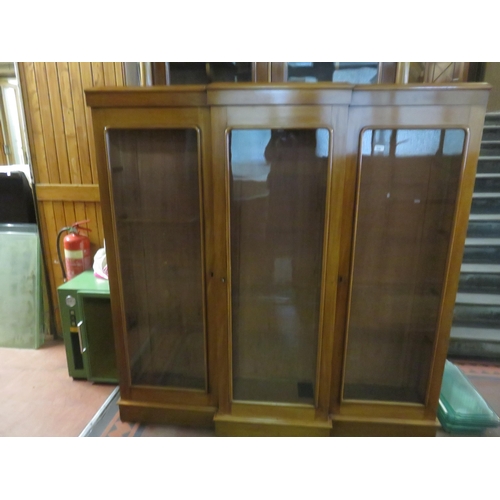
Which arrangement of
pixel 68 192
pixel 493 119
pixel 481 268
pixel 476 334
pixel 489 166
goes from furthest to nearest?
pixel 493 119 → pixel 489 166 → pixel 481 268 → pixel 476 334 → pixel 68 192

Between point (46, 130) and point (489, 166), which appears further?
point (489, 166)

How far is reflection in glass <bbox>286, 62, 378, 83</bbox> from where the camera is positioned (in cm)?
166

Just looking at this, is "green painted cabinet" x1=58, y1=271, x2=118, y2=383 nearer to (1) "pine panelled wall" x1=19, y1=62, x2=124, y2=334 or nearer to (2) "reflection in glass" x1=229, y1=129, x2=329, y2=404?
(1) "pine panelled wall" x1=19, y1=62, x2=124, y2=334

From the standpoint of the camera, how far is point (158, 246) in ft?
5.36

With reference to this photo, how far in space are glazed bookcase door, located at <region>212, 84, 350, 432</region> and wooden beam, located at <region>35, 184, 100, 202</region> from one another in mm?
1229

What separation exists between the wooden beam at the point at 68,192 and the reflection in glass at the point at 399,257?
1.70 metres

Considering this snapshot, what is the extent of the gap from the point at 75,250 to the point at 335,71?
1.87 meters

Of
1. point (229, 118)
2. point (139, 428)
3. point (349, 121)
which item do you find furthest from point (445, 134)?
point (139, 428)

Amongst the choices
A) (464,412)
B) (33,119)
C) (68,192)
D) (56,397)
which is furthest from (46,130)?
(464,412)

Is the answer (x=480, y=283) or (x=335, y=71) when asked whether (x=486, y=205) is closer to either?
(x=480, y=283)

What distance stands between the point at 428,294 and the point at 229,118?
1.17 metres

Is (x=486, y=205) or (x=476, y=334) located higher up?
(x=486, y=205)

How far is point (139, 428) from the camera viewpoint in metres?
1.75

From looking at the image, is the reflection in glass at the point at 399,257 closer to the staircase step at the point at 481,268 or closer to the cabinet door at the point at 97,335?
the staircase step at the point at 481,268
